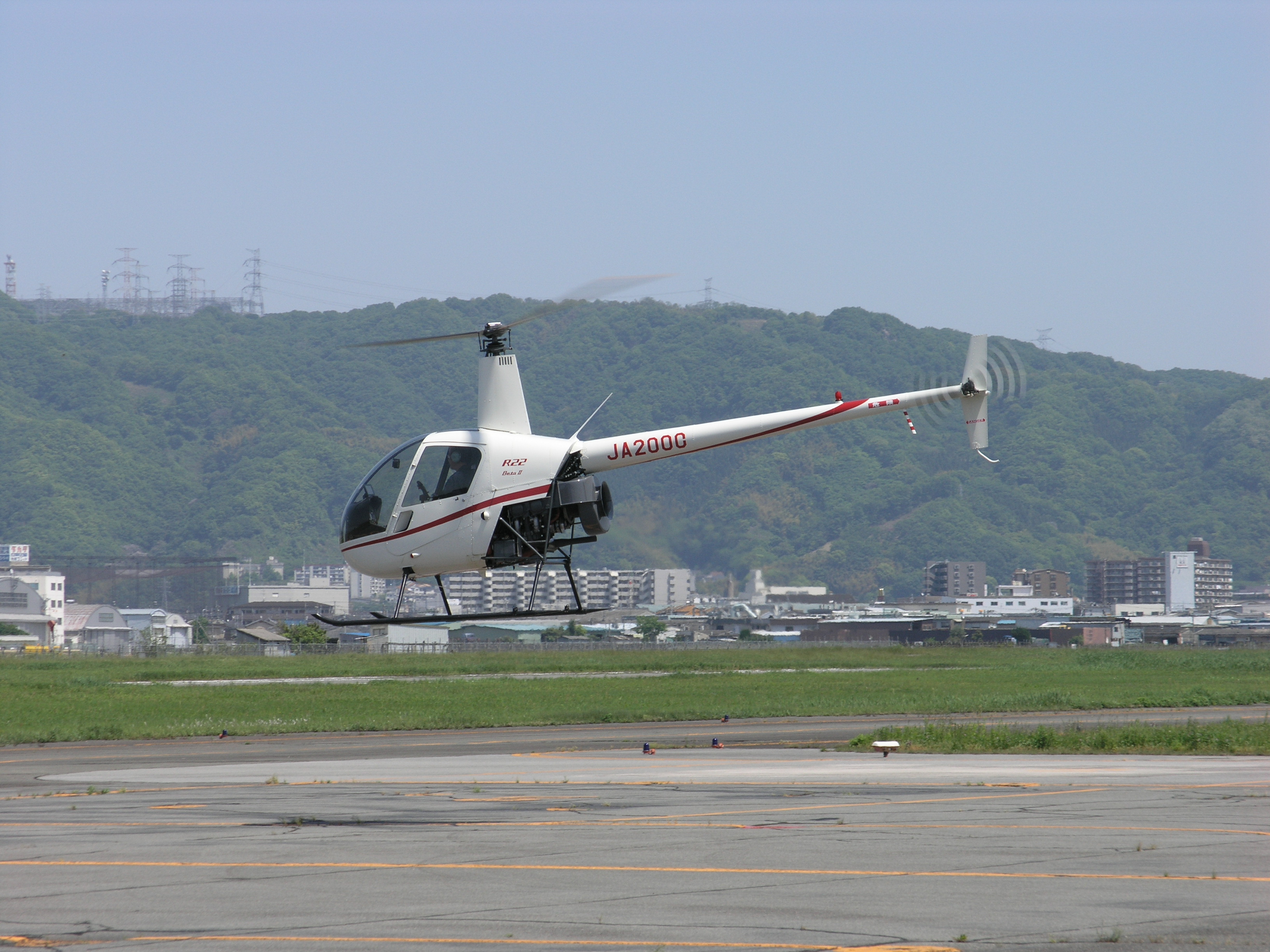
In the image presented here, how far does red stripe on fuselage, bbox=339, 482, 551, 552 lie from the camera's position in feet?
71.8

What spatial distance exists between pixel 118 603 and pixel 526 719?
17746 centimetres

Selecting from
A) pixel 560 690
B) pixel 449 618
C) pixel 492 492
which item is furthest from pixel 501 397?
pixel 560 690

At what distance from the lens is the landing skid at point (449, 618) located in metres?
20.8

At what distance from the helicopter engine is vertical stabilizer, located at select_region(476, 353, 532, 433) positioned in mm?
1283

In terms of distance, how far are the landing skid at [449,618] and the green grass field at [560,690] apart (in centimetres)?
1048

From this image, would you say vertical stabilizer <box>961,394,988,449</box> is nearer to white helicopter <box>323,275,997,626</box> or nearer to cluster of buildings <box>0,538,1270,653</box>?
white helicopter <box>323,275,997,626</box>

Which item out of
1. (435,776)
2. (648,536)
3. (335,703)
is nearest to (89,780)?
(435,776)

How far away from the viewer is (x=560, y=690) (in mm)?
46219

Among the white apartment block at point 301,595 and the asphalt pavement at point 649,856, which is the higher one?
the asphalt pavement at point 649,856

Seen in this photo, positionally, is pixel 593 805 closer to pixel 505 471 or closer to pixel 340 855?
pixel 340 855

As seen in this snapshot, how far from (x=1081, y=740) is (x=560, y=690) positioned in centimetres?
2462

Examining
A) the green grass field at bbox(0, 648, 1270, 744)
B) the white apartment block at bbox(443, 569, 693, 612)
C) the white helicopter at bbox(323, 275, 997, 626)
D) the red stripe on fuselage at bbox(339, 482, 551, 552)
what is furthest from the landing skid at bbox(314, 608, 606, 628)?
the white apartment block at bbox(443, 569, 693, 612)

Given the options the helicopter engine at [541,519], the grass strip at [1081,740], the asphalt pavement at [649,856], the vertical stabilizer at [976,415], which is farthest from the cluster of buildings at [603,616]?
the asphalt pavement at [649,856]

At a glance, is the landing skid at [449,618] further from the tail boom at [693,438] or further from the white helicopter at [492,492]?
the tail boom at [693,438]
